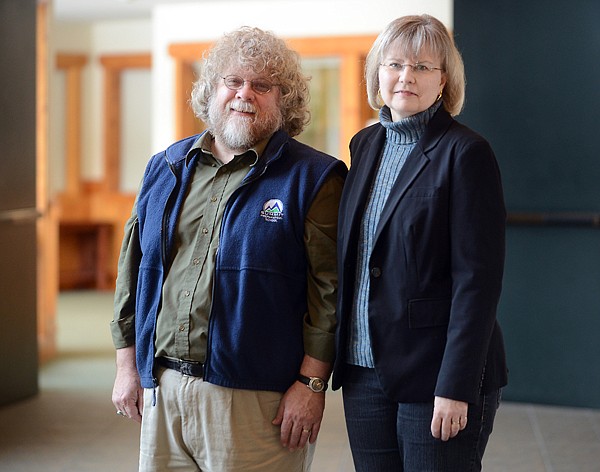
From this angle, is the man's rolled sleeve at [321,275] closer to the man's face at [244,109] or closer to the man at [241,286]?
the man at [241,286]

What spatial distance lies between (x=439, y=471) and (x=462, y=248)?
18.5 inches

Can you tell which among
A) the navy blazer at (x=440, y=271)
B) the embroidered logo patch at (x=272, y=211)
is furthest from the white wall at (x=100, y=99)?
the navy blazer at (x=440, y=271)

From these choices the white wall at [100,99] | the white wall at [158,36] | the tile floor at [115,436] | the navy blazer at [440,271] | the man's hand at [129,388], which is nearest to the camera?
the navy blazer at [440,271]

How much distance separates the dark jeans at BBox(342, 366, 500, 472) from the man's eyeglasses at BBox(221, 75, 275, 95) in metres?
0.67

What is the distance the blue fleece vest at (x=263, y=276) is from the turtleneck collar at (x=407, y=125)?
171mm

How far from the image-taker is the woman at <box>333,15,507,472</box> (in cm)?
166

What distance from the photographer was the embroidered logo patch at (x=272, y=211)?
1.88m

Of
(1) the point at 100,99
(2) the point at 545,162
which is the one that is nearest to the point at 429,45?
(2) the point at 545,162

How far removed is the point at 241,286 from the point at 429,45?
26.1 inches

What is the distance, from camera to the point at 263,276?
1.87m

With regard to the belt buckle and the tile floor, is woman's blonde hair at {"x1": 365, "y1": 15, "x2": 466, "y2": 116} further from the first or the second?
the tile floor

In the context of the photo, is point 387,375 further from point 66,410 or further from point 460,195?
point 66,410

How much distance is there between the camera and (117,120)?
9.81m

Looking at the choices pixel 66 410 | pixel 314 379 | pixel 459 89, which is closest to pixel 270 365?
pixel 314 379
